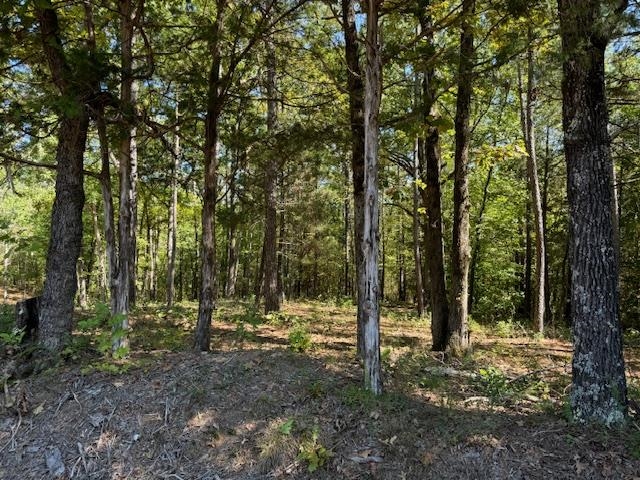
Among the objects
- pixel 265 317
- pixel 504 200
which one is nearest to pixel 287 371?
pixel 265 317

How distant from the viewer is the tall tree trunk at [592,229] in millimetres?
3961

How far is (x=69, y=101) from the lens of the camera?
16.1ft

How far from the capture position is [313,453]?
393 cm

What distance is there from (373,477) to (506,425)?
4.61 feet

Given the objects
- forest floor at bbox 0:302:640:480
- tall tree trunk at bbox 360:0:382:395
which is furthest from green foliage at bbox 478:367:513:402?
tall tree trunk at bbox 360:0:382:395

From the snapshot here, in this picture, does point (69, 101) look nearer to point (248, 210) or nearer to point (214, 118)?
point (214, 118)

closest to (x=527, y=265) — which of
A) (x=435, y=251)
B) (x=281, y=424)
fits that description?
(x=435, y=251)

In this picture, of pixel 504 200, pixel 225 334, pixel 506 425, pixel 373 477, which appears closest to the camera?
pixel 373 477

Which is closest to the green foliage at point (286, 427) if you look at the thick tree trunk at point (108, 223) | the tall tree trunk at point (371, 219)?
the tall tree trunk at point (371, 219)

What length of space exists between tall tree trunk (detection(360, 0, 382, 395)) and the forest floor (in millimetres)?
408

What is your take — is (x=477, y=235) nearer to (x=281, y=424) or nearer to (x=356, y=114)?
(x=356, y=114)

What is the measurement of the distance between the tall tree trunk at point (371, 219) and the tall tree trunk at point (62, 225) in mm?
3746

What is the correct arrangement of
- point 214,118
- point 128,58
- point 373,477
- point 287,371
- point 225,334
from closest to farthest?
point 373,477, point 287,371, point 128,58, point 214,118, point 225,334

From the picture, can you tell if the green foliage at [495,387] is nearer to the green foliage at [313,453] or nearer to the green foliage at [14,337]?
the green foliage at [313,453]
